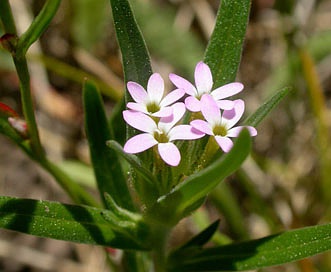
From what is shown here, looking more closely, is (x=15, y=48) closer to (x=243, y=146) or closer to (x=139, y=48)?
(x=139, y=48)

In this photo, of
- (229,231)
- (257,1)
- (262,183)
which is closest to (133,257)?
(229,231)

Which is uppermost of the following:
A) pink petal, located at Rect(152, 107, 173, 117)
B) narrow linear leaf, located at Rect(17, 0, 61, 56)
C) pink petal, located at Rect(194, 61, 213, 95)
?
narrow linear leaf, located at Rect(17, 0, 61, 56)

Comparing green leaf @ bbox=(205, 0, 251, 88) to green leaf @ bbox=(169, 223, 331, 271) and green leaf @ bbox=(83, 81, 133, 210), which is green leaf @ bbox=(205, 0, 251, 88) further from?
A: green leaf @ bbox=(169, 223, 331, 271)

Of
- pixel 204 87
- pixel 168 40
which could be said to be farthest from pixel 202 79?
pixel 168 40

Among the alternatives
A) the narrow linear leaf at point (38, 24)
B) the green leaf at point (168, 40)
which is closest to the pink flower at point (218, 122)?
the narrow linear leaf at point (38, 24)

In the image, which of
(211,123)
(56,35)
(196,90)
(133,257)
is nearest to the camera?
(211,123)

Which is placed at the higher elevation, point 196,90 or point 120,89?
point 196,90

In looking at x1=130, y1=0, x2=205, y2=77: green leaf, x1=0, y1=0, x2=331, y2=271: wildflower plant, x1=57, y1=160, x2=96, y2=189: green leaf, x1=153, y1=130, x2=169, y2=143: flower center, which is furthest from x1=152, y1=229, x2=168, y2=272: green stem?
x1=130, y1=0, x2=205, y2=77: green leaf
